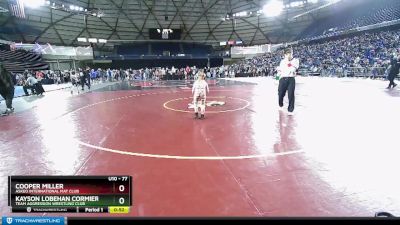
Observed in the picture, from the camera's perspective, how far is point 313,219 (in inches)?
74.5

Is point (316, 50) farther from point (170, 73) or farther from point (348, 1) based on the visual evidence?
point (170, 73)

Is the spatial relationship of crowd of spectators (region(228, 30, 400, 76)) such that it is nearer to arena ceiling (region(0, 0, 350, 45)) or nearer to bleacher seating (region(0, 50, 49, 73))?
arena ceiling (region(0, 0, 350, 45))

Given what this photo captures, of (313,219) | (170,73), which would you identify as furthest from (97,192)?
(170,73)

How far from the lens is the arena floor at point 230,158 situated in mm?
3137

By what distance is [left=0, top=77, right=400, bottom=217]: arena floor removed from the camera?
3.14 metres

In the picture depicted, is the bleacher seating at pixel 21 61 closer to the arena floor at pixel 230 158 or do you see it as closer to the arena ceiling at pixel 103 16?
the arena ceiling at pixel 103 16

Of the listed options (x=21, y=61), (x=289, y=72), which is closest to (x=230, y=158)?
(x=289, y=72)

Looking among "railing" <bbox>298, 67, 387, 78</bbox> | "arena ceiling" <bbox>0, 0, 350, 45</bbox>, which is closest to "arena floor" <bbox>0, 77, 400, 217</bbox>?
"railing" <bbox>298, 67, 387, 78</bbox>

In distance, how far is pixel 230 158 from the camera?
15.5ft
